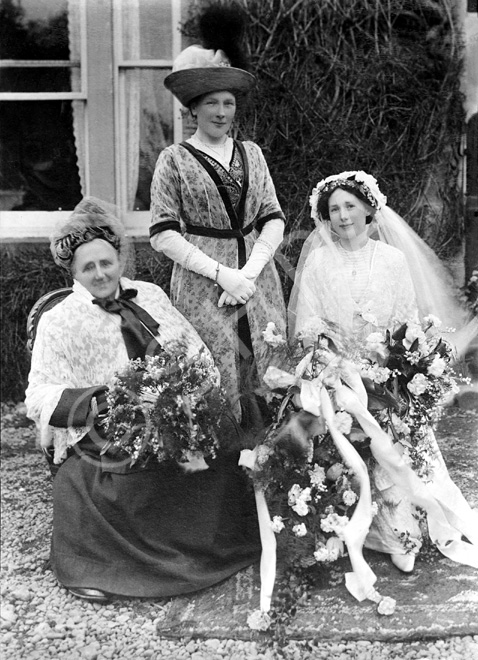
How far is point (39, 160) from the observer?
347 centimetres

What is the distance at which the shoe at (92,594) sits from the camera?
304 centimetres

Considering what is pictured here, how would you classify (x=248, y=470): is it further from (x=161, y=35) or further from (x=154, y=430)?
(x=161, y=35)

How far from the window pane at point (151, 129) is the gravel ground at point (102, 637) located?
1.88 metres

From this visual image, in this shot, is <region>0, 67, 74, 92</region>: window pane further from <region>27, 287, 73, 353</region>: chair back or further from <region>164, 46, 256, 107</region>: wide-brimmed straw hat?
<region>27, 287, 73, 353</region>: chair back

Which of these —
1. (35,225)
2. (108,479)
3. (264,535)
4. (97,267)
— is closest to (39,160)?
(35,225)

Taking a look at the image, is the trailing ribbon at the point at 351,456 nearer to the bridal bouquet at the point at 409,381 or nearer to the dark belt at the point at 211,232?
the bridal bouquet at the point at 409,381

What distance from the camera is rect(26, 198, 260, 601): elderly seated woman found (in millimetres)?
3059

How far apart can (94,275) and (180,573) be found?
4.49 ft

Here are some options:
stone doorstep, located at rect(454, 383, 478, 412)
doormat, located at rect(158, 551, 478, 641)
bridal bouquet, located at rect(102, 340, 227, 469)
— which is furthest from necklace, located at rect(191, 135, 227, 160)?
doormat, located at rect(158, 551, 478, 641)

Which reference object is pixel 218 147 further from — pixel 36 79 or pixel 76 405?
pixel 76 405

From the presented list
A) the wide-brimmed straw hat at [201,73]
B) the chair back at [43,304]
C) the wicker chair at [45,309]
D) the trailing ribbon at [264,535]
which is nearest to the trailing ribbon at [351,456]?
the trailing ribbon at [264,535]

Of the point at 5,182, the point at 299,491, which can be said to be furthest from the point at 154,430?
the point at 5,182

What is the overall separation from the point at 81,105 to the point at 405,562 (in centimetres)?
261

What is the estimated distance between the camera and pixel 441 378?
10.2 ft
